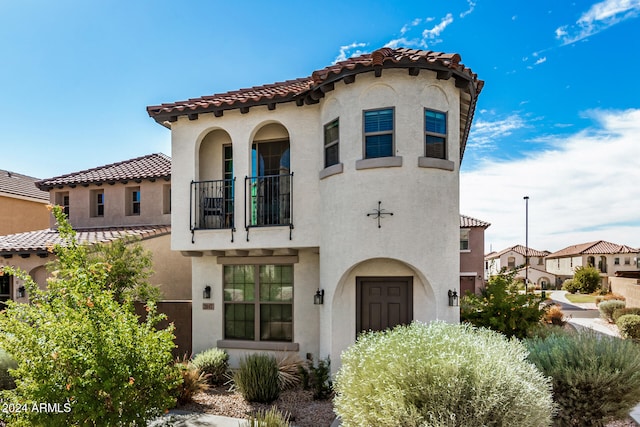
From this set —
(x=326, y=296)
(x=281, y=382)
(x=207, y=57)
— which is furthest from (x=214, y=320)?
(x=207, y=57)

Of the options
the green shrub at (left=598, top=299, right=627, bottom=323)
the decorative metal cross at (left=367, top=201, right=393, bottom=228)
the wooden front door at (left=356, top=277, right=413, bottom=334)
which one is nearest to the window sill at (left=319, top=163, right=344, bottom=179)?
the decorative metal cross at (left=367, top=201, right=393, bottom=228)

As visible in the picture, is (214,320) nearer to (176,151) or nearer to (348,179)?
(176,151)

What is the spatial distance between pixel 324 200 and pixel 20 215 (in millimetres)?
23063

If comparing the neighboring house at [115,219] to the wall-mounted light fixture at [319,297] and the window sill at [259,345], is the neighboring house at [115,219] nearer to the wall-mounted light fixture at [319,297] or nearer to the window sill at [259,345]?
the window sill at [259,345]

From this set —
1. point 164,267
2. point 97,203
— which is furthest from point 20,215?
point 164,267

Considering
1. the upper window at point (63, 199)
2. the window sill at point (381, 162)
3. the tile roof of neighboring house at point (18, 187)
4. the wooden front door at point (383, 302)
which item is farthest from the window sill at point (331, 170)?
the tile roof of neighboring house at point (18, 187)

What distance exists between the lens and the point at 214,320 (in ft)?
38.9

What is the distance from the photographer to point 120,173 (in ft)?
59.1

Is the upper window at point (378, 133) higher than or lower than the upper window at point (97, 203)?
higher

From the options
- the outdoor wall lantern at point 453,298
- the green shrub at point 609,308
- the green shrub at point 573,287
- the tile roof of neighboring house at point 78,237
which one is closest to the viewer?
the outdoor wall lantern at point 453,298

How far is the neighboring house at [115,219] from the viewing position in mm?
14840

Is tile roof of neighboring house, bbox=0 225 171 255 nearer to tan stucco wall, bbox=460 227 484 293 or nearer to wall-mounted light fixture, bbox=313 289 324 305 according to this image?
wall-mounted light fixture, bbox=313 289 324 305

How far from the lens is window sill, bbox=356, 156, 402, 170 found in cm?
905

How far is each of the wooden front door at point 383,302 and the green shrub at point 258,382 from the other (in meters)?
2.35
